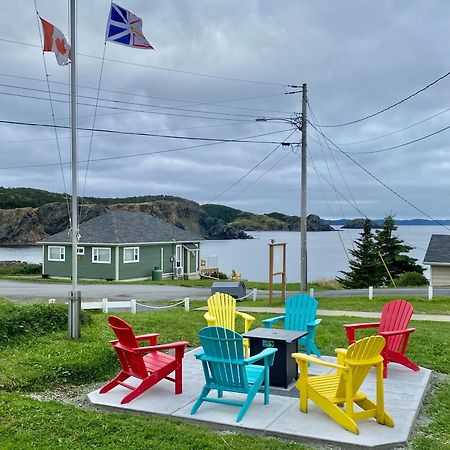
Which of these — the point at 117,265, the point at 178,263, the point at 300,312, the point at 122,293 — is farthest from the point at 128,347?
the point at 178,263

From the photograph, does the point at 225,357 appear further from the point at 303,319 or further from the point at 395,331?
the point at 395,331

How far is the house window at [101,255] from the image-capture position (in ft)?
107

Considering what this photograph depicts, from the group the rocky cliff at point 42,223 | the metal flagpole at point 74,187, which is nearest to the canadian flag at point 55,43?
the metal flagpole at point 74,187

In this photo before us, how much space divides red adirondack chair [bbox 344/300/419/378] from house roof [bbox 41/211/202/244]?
1023 inches

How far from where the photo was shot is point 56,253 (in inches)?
1341

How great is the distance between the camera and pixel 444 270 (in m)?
29.3

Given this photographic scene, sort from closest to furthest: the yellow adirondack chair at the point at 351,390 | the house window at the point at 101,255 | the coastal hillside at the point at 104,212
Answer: the yellow adirondack chair at the point at 351,390 < the house window at the point at 101,255 < the coastal hillside at the point at 104,212

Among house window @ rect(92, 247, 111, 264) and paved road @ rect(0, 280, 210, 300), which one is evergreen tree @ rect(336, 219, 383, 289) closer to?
paved road @ rect(0, 280, 210, 300)

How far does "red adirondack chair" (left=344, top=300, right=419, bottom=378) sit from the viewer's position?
293 inches

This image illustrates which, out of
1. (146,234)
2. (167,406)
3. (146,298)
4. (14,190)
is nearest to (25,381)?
(167,406)

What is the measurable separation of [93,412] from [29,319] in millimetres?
3848

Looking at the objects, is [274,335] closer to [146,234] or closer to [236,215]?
[146,234]

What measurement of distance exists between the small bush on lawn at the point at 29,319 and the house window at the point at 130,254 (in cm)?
2328

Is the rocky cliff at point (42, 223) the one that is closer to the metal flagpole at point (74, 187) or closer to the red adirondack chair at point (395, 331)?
the metal flagpole at point (74, 187)
